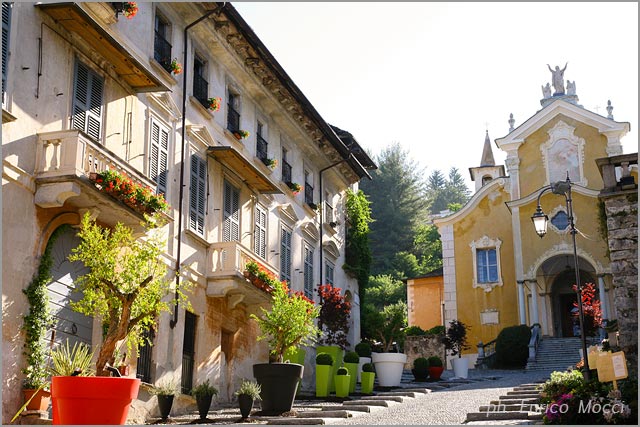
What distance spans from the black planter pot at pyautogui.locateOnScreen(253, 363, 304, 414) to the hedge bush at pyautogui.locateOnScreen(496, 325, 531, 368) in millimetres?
19743

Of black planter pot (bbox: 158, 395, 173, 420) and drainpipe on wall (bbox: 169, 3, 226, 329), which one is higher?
drainpipe on wall (bbox: 169, 3, 226, 329)

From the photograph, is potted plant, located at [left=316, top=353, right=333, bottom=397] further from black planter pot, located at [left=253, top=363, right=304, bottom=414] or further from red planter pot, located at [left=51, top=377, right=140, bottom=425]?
red planter pot, located at [left=51, top=377, right=140, bottom=425]

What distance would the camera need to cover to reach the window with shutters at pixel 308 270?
28969mm

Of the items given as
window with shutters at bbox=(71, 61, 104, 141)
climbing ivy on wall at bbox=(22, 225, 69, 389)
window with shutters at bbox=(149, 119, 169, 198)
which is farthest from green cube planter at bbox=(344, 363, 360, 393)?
climbing ivy on wall at bbox=(22, 225, 69, 389)

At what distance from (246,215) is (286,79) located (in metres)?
4.61

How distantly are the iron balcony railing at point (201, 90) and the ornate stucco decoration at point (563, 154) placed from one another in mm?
22850

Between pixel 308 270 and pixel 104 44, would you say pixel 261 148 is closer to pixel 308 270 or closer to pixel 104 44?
pixel 308 270

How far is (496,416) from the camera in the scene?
51.4 feet

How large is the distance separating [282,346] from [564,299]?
2467 centimetres

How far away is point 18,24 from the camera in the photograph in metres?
14.9

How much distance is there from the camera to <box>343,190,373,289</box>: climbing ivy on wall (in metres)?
34.1

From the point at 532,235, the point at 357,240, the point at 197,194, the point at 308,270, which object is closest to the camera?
the point at 197,194

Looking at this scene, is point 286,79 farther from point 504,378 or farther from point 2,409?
point 2,409

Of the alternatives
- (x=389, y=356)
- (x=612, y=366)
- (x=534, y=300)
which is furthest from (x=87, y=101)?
(x=534, y=300)
